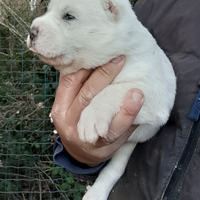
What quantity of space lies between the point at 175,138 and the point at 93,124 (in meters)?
0.36

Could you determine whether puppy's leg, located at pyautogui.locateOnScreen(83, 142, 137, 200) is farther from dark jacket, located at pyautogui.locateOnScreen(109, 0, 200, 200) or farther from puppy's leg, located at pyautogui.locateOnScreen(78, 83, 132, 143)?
puppy's leg, located at pyautogui.locateOnScreen(78, 83, 132, 143)

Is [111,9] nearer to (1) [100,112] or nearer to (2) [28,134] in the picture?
(1) [100,112]

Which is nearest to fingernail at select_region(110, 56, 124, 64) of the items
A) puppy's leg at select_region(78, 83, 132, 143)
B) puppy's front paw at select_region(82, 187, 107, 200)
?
puppy's leg at select_region(78, 83, 132, 143)

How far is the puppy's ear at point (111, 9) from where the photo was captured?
56.5 inches

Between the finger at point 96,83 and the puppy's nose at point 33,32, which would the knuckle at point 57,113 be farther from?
the puppy's nose at point 33,32

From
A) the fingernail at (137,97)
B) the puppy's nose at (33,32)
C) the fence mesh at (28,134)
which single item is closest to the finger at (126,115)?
the fingernail at (137,97)

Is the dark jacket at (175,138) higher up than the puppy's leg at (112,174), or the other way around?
the dark jacket at (175,138)

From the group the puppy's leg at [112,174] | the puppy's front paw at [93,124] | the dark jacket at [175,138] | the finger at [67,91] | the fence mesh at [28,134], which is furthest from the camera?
the fence mesh at [28,134]

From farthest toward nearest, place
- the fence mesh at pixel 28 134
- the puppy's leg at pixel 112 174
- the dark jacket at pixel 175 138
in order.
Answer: the fence mesh at pixel 28 134, the puppy's leg at pixel 112 174, the dark jacket at pixel 175 138

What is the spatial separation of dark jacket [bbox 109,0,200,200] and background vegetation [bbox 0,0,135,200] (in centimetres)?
164

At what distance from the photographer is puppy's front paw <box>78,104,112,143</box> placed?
1.28 m

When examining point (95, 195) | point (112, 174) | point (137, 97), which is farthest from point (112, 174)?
point (137, 97)

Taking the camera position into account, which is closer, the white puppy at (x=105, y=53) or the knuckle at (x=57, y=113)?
the white puppy at (x=105, y=53)

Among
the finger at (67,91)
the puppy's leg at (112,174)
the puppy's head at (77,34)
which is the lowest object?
the puppy's leg at (112,174)
